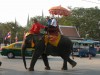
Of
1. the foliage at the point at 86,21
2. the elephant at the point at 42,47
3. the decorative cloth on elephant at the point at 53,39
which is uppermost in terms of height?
the decorative cloth on elephant at the point at 53,39

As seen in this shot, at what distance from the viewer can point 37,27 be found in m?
15.9

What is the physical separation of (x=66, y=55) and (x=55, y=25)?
5.62 ft

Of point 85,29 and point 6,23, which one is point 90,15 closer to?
point 85,29

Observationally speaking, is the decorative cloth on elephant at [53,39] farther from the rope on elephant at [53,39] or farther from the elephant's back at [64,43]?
the elephant's back at [64,43]

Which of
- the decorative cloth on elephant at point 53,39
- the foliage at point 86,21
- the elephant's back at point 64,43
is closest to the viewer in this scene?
the decorative cloth on elephant at point 53,39

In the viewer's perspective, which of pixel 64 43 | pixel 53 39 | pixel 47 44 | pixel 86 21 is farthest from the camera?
pixel 86 21

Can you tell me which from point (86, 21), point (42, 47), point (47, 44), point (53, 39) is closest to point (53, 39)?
point (53, 39)

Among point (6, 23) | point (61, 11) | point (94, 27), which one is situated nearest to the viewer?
point (61, 11)

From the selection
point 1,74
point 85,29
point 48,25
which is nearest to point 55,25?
point 48,25

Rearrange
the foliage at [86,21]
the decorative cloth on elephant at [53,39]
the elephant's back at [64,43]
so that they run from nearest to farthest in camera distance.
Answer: the decorative cloth on elephant at [53,39] → the elephant's back at [64,43] → the foliage at [86,21]

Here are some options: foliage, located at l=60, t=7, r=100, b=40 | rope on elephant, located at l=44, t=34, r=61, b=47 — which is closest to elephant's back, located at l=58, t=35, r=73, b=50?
rope on elephant, located at l=44, t=34, r=61, b=47

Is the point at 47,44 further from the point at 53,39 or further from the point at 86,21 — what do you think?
the point at 86,21

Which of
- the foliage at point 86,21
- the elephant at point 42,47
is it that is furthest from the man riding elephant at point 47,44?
the foliage at point 86,21

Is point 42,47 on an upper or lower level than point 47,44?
lower
